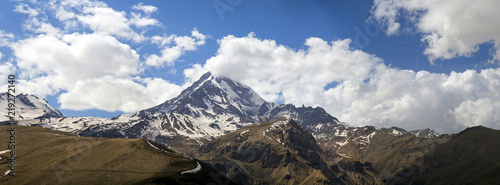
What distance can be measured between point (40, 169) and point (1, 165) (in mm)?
31994

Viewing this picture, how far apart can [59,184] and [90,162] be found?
3026 cm

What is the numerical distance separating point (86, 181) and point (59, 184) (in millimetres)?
12282

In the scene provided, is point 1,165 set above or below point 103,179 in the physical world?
above

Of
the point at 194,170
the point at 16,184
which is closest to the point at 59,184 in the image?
the point at 16,184

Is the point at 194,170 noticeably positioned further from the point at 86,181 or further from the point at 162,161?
the point at 86,181

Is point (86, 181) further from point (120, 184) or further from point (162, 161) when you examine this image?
point (162, 161)

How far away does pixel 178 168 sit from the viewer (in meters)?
190

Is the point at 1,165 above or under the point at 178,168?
above

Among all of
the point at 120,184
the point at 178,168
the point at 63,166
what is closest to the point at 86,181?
the point at 120,184

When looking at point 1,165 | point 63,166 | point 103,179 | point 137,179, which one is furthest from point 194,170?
point 1,165

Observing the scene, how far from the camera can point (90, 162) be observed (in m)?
196

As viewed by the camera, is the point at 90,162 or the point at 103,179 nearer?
the point at 103,179

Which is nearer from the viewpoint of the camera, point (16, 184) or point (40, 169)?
point (16, 184)

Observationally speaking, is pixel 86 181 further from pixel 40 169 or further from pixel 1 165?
pixel 1 165
